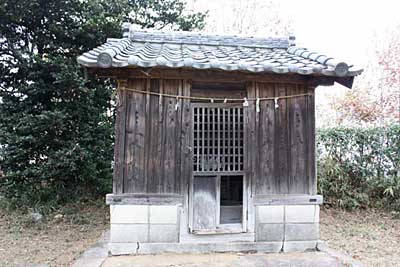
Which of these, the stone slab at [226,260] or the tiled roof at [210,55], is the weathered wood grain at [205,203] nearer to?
the stone slab at [226,260]

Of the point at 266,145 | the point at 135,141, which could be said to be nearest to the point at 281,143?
the point at 266,145

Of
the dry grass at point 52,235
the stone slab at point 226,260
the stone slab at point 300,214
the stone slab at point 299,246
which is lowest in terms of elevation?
the dry grass at point 52,235

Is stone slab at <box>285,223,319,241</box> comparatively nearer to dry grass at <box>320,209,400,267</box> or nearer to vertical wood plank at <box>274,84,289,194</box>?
vertical wood plank at <box>274,84,289,194</box>

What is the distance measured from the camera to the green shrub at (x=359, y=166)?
26.2ft

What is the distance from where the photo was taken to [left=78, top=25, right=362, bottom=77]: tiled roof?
436 cm

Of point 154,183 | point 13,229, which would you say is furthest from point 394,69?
point 13,229

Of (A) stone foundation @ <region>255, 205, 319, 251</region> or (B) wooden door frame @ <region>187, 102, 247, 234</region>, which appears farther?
(A) stone foundation @ <region>255, 205, 319, 251</region>

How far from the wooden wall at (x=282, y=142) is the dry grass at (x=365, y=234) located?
1422mm

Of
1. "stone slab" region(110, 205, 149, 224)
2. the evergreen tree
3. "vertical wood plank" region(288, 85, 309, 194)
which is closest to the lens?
"stone slab" region(110, 205, 149, 224)

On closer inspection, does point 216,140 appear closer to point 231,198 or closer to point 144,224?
point 231,198

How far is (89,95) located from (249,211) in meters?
4.64

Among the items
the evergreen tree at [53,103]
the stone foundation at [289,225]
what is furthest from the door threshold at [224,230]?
the evergreen tree at [53,103]

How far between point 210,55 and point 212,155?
60.6 inches

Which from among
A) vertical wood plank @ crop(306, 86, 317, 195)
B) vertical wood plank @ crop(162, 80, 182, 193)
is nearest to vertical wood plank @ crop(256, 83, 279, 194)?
vertical wood plank @ crop(306, 86, 317, 195)
